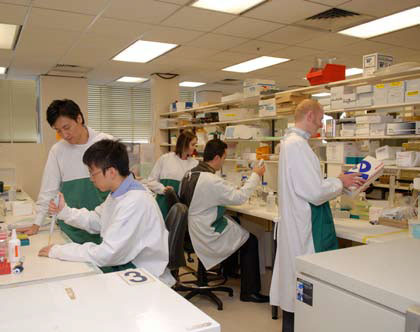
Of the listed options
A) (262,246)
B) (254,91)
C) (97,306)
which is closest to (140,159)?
(254,91)

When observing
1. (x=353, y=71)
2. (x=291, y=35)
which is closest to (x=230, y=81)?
(x=353, y=71)

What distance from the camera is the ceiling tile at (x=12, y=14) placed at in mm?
3217

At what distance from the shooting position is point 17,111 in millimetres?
5090

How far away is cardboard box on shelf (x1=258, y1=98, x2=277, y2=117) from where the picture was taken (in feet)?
12.4

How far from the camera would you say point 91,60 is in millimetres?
5246

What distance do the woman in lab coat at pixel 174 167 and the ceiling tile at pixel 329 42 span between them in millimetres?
1707

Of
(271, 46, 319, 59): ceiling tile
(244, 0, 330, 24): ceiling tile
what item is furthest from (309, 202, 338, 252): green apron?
(271, 46, 319, 59): ceiling tile

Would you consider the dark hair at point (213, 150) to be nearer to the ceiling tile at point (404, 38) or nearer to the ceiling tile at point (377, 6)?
the ceiling tile at point (377, 6)

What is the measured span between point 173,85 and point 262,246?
146 inches

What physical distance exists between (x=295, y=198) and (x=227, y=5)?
6.00 ft

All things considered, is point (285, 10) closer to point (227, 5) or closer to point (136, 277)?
point (227, 5)

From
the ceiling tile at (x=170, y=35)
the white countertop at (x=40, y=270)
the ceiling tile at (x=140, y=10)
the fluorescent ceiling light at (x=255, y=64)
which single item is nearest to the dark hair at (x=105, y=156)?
the white countertop at (x=40, y=270)

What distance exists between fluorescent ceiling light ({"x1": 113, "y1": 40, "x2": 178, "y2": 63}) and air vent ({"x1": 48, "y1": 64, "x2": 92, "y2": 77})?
88cm

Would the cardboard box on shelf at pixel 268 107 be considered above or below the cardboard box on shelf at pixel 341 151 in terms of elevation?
above
